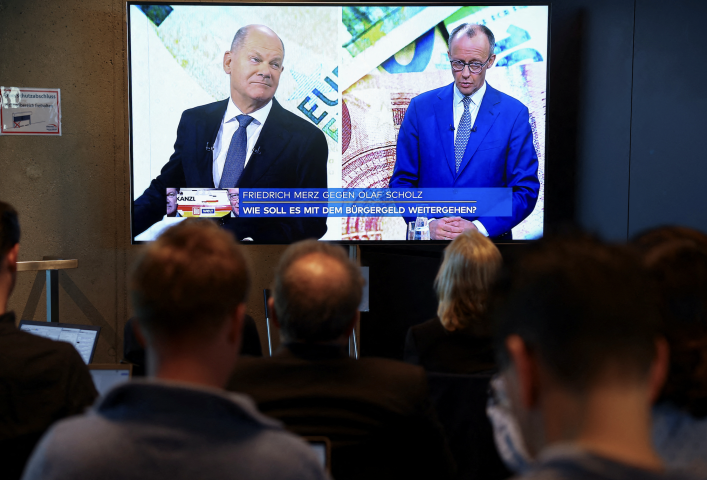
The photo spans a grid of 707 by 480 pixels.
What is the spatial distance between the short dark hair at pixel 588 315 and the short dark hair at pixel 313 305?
724 mm

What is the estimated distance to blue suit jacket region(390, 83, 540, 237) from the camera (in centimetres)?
354

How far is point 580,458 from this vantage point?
540mm

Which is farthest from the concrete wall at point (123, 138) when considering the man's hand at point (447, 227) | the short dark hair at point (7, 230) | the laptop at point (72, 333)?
the short dark hair at point (7, 230)

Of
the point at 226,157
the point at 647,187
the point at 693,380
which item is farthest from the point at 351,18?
the point at 693,380

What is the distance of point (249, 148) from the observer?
3.50m

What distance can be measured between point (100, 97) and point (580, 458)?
148 inches

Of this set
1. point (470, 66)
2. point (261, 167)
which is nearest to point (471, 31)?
point (470, 66)

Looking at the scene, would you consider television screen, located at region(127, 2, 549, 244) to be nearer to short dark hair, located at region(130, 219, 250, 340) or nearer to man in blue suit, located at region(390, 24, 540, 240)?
man in blue suit, located at region(390, 24, 540, 240)

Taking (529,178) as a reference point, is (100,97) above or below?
above

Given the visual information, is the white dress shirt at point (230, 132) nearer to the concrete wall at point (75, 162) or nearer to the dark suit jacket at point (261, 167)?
the dark suit jacket at point (261, 167)

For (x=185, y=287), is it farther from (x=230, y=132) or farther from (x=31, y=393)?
(x=230, y=132)

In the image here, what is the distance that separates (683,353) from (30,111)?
379cm

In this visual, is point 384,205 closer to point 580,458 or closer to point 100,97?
point 100,97

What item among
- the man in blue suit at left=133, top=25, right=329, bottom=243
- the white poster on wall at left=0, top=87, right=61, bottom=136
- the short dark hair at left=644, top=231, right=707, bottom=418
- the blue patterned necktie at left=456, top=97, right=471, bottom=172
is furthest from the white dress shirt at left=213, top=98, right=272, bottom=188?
the short dark hair at left=644, top=231, right=707, bottom=418
